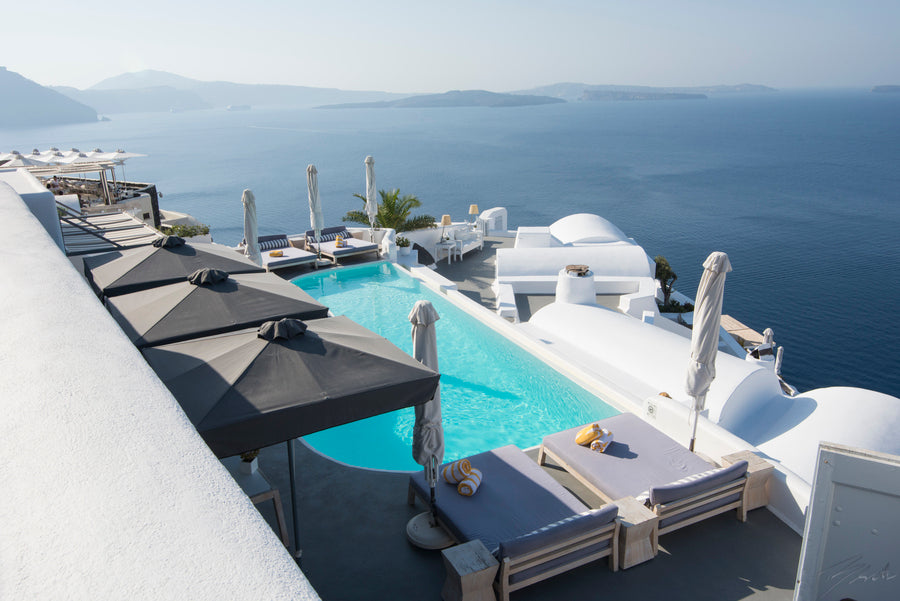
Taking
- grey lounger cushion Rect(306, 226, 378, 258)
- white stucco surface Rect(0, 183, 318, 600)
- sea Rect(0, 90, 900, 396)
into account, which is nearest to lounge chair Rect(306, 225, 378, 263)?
grey lounger cushion Rect(306, 226, 378, 258)

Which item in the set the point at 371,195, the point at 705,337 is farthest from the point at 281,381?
the point at 371,195

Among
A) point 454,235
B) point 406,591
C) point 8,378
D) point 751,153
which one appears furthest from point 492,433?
point 751,153

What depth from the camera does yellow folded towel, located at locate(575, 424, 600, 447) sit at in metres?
6.62

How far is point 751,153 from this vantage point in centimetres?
9969

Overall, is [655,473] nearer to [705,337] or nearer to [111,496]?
[705,337]

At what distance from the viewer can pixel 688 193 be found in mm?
65625

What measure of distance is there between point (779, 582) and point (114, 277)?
312 inches

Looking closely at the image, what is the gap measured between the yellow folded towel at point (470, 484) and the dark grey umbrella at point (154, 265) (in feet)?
14.8

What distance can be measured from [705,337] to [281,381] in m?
4.70

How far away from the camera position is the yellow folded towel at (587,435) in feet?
21.7

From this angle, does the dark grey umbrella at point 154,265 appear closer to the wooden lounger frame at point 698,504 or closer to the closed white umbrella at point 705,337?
the wooden lounger frame at point 698,504

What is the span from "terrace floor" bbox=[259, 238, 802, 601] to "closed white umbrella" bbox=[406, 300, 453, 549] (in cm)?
14

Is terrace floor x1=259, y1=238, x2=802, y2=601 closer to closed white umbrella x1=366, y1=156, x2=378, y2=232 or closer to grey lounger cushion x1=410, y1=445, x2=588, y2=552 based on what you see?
grey lounger cushion x1=410, y1=445, x2=588, y2=552

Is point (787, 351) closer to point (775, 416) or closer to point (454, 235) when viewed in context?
point (454, 235)
